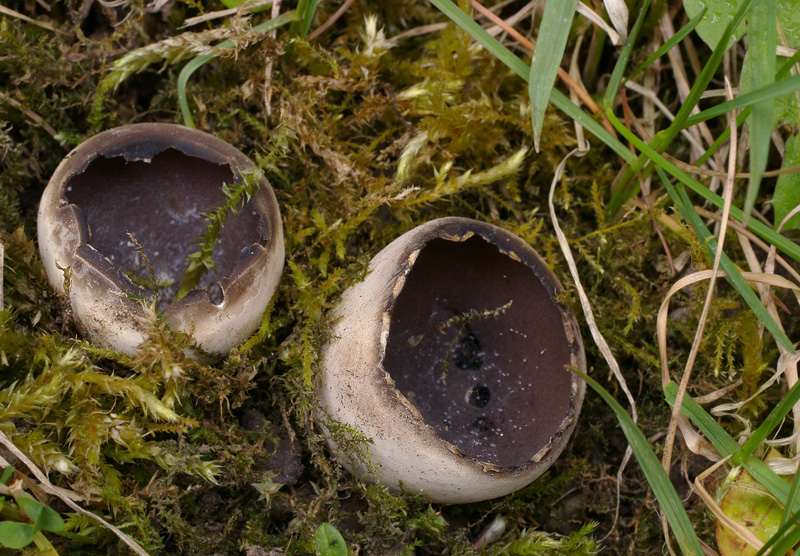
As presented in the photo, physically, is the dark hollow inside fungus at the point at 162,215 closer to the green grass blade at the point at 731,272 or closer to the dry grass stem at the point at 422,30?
the dry grass stem at the point at 422,30

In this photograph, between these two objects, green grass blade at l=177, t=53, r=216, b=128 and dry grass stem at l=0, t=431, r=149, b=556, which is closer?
dry grass stem at l=0, t=431, r=149, b=556

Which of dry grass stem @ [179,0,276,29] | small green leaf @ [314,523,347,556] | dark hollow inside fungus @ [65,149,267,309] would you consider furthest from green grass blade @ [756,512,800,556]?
dry grass stem @ [179,0,276,29]

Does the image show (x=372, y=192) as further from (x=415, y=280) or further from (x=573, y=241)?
(x=573, y=241)

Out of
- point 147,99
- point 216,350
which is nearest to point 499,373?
point 216,350

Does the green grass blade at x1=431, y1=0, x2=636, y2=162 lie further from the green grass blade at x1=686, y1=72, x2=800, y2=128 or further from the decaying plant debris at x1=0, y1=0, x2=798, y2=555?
the green grass blade at x1=686, y1=72, x2=800, y2=128

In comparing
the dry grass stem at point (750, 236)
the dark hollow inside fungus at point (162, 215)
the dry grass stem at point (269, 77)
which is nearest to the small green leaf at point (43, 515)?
the dark hollow inside fungus at point (162, 215)

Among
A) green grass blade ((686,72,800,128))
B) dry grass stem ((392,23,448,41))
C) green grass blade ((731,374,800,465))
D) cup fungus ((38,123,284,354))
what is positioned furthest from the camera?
dry grass stem ((392,23,448,41))

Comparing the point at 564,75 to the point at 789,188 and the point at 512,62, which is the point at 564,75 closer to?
the point at 512,62

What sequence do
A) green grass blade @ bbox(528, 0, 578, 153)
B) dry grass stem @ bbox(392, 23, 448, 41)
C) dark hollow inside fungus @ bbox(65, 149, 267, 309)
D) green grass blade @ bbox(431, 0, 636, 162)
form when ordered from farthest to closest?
dry grass stem @ bbox(392, 23, 448, 41)
dark hollow inside fungus @ bbox(65, 149, 267, 309)
green grass blade @ bbox(431, 0, 636, 162)
green grass blade @ bbox(528, 0, 578, 153)
